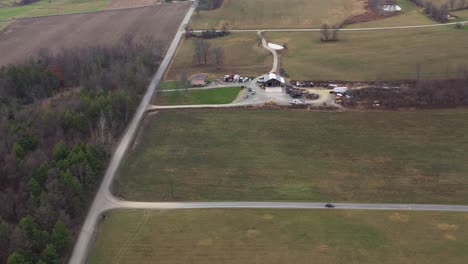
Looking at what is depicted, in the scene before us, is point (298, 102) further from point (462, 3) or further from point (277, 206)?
point (462, 3)

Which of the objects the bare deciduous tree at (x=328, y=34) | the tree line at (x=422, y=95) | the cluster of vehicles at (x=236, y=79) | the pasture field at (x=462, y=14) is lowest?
the tree line at (x=422, y=95)

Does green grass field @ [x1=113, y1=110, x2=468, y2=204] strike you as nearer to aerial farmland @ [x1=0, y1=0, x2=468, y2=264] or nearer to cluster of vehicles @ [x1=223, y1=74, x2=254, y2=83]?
aerial farmland @ [x1=0, y1=0, x2=468, y2=264]

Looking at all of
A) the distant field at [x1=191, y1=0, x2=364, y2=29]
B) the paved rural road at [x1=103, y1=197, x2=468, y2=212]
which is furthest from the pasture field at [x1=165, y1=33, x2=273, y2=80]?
the paved rural road at [x1=103, y1=197, x2=468, y2=212]

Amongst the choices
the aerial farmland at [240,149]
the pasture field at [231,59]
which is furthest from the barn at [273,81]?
the pasture field at [231,59]

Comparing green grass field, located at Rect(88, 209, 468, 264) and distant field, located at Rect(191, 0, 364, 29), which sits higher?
distant field, located at Rect(191, 0, 364, 29)

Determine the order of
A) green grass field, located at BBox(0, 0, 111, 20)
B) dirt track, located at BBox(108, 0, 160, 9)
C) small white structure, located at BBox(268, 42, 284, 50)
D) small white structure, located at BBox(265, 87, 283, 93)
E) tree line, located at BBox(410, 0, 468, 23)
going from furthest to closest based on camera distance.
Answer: dirt track, located at BBox(108, 0, 160, 9)
green grass field, located at BBox(0, 0, 111, 20)
tree line, located at BBox(410, 0, 468, 23)
small white structure, located at BBox(268, 42, 284, 50)
small white structure, located at BBox(265, 87, 283, 93)

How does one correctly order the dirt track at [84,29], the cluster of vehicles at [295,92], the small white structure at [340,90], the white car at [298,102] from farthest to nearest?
the dirt track at [84,29], the small white structure at [340,90], the cluster of vehicles at [295,92], the white car at [298,102]

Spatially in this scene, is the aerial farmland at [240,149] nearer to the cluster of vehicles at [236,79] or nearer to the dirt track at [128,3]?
the cluster of vehicles at [236,79]
